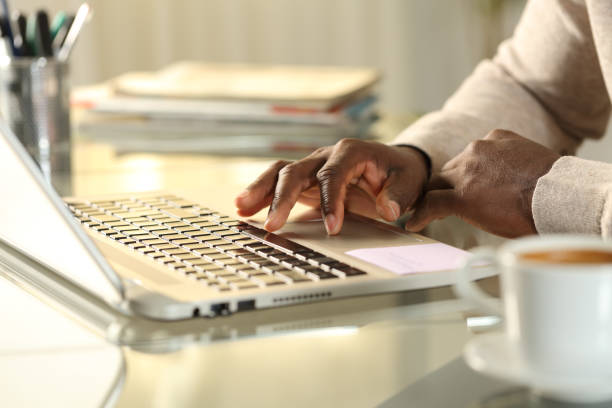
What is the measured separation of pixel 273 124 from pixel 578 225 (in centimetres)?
87

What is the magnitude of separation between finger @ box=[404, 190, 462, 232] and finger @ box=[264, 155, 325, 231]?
0.11m

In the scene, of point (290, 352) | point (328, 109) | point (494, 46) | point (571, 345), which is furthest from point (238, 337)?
point (494, 46)

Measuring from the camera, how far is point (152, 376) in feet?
1.76

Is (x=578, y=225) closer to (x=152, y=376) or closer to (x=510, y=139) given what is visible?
(x=510, y=139)

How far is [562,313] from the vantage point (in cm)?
44

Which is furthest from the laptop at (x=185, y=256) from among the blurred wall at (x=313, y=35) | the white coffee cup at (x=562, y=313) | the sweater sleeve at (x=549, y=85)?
the blurred wall at (x=313, y=35)

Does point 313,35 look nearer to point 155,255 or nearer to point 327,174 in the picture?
point 327,174

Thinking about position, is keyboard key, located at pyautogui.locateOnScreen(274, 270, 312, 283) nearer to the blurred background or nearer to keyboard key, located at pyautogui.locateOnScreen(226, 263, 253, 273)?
keyboard key, located at pyautogui.locateOnScreen(226, 263, 253, 273)

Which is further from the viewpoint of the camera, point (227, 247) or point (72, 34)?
point (72, 34)

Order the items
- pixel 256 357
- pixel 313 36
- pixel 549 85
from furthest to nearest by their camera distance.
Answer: pixel 313 36, pixel 549 85, pixel 256 357

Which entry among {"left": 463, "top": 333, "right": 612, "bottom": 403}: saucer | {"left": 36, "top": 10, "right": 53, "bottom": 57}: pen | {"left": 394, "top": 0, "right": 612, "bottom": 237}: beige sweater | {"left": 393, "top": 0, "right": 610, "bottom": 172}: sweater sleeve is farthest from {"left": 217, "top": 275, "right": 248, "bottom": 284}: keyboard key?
{"left": 36, "top": 10, "right": 53, "bottom": 57}: pen

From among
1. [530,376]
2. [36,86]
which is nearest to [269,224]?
[530,376]

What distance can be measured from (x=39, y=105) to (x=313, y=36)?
2564 mm

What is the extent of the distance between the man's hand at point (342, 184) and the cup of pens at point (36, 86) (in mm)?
566
